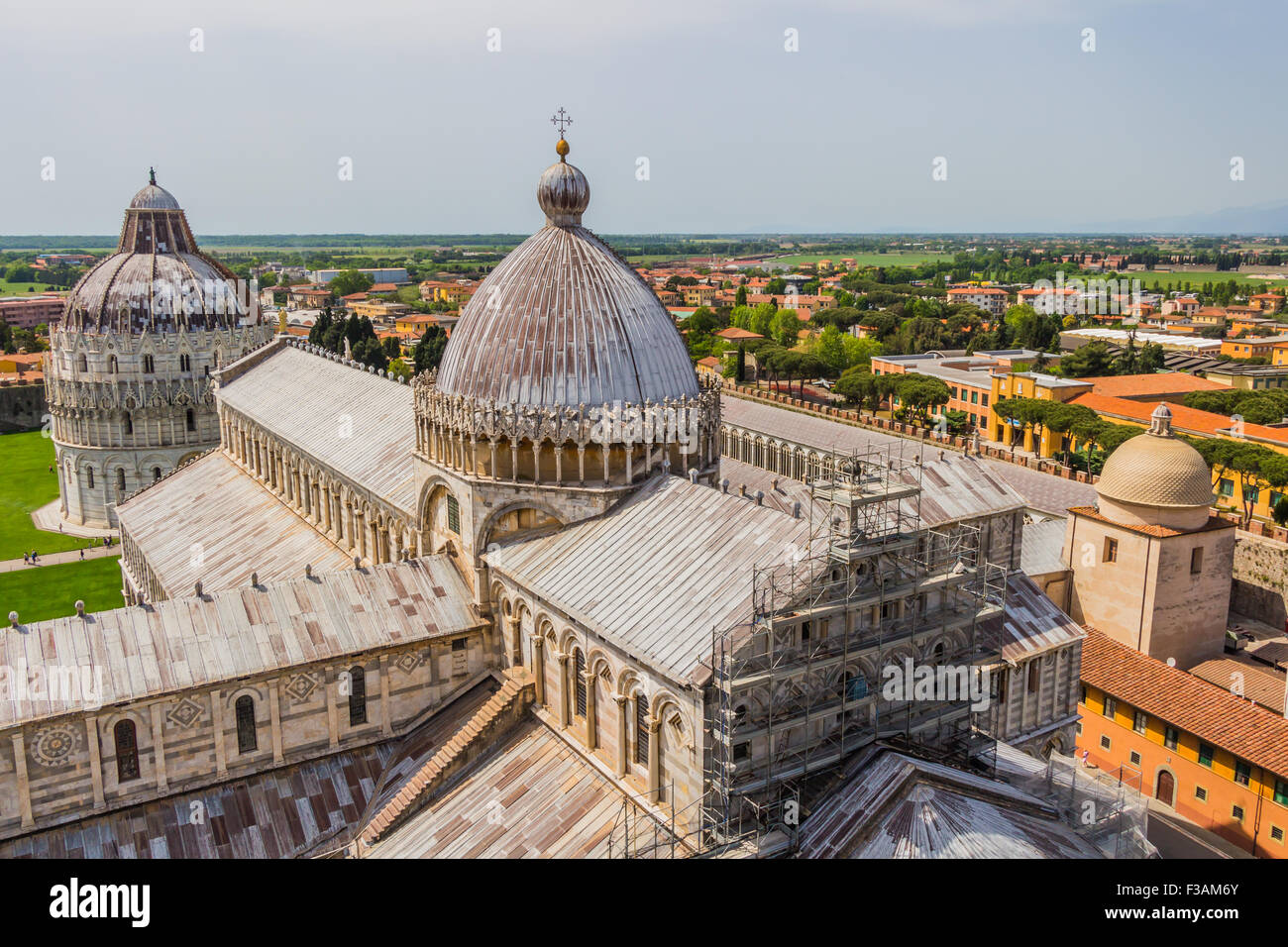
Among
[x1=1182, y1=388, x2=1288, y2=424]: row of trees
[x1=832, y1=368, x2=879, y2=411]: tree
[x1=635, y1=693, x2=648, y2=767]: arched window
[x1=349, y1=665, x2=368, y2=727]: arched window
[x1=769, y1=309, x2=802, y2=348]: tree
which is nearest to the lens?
[x1=635, y1=693, x2=648, y2=767]: arched window

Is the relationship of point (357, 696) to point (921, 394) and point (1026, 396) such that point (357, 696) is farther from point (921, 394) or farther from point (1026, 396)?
point (921, 394)

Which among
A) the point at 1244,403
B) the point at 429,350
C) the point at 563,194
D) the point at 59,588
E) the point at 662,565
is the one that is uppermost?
the point at 563,194

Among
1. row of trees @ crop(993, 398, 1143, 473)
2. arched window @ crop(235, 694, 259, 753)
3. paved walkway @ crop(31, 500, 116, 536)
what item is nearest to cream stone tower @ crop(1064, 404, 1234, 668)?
row of trees @ crop(993, 398, 1143, 473)

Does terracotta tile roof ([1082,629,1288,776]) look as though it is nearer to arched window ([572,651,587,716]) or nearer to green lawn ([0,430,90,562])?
arched window ([572,651,587,716])

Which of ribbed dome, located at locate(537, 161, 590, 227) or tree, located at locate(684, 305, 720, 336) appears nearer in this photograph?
ribbed dome, located at locate(537, 161, 590, 227)

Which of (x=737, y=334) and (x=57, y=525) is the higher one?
(x=737, y=334)

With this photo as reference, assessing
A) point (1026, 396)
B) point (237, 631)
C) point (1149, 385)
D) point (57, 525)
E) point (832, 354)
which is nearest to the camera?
point (237, 631)

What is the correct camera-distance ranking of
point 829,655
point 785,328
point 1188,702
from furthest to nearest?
point 785,328, point 1188,702, point 829,655

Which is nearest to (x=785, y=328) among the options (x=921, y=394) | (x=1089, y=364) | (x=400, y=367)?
(x=1089, y=364)
